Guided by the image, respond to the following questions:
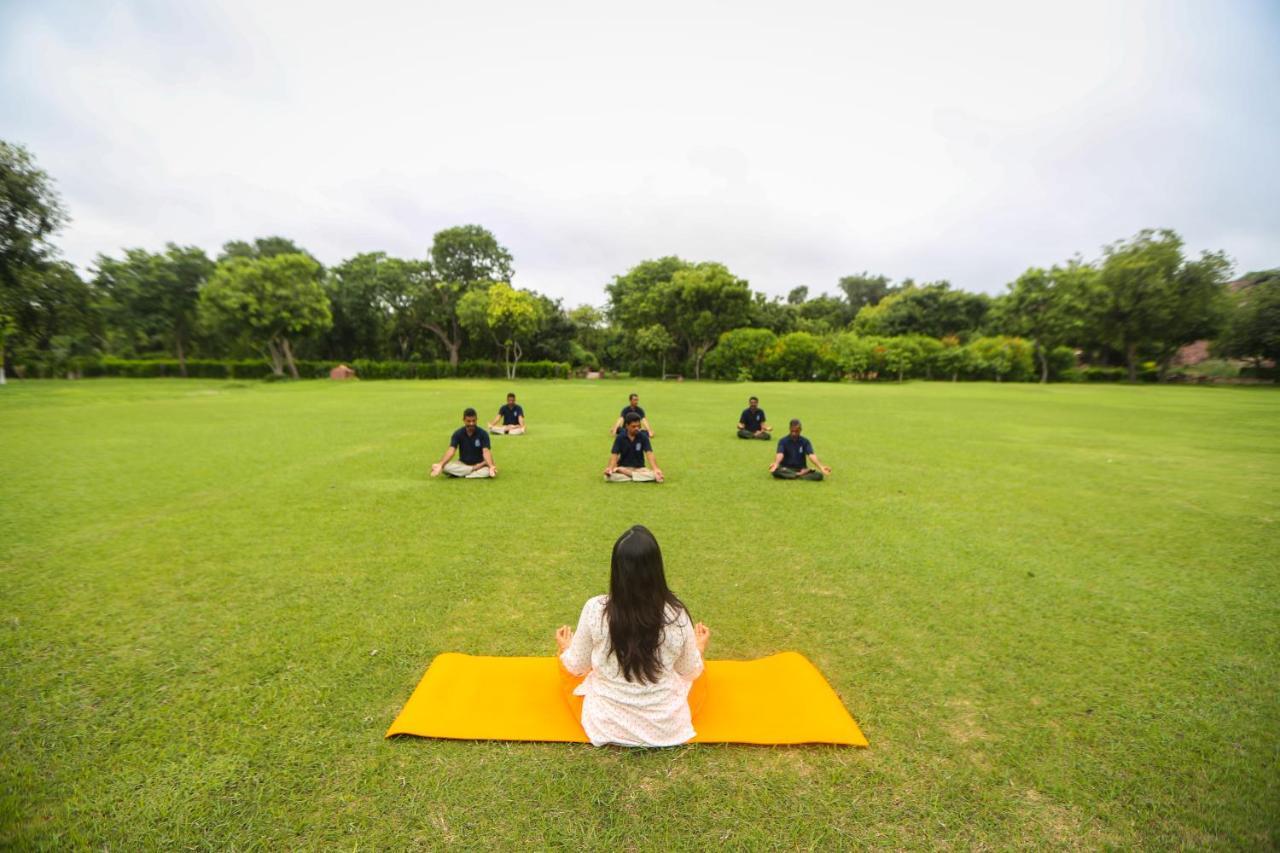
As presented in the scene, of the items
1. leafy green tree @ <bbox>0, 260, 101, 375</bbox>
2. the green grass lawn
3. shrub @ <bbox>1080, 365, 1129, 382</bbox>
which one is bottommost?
the green grass lawn

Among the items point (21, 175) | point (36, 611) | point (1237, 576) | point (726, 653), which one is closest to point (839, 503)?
point (1237, 576)

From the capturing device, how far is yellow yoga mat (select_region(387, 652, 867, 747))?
300 cm

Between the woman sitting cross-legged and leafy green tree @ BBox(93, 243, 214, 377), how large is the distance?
165ft

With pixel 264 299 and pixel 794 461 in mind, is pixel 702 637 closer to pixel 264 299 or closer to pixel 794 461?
pixel 794 461

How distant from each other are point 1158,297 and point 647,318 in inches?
1615

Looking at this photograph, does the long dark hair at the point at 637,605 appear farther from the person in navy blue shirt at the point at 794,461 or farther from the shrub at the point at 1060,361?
the shrub at the point at 1060,361

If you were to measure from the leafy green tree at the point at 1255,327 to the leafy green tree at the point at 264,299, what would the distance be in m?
68.2

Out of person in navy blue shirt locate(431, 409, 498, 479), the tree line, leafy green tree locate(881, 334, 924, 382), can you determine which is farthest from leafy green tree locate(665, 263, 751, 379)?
person in navy blue shirt locate(431, 409, 498, 479)

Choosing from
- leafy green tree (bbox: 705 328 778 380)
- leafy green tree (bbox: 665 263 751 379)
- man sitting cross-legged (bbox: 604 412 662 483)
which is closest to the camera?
man sitting cross-legged (bbox: 604 412 662 483)

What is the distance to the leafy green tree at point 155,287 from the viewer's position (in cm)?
3869

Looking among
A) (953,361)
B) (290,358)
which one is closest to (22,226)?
(290,358)

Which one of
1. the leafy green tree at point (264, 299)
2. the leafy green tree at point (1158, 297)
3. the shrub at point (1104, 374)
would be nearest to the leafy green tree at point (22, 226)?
the leafy green tree at point (264, 299)

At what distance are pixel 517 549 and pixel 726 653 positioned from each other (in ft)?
9.32

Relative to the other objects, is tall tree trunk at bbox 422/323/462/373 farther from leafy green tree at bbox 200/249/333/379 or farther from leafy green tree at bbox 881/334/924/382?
leafy green tree at bbox 881/334/924/382
